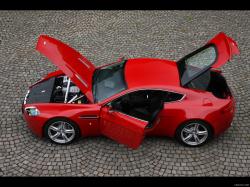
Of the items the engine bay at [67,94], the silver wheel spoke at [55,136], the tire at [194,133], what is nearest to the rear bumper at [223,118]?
the tire at [194,133]

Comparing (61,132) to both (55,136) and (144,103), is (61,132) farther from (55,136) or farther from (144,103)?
(144,103)

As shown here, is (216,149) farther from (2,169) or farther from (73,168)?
(2,169)

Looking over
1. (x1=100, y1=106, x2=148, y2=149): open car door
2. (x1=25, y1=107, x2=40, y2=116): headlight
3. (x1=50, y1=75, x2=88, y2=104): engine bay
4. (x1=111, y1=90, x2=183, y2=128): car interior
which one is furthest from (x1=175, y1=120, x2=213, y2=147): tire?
(x1=25, y1=107, x2=40, y2=116): headlight

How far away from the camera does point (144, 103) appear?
7988 millimetres

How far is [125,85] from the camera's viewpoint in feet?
25.1

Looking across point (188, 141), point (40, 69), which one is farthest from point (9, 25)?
point (188, 141)

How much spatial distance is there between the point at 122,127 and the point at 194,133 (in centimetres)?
151

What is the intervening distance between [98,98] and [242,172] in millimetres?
3086

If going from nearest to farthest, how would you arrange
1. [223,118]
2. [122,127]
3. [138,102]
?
[122,127] → [223,118] → [138,102]

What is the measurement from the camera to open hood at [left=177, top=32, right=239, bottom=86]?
7445 mm

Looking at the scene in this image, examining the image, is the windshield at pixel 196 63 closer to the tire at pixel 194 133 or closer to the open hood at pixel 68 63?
the tire at pixel 194 133

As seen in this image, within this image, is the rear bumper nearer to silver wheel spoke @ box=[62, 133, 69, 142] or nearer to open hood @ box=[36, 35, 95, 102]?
open hood @ box=[36, 35, 95, 102]

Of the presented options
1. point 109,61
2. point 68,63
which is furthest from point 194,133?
point 109,61

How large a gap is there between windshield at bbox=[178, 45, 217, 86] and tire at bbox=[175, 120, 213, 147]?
2.74 feet
